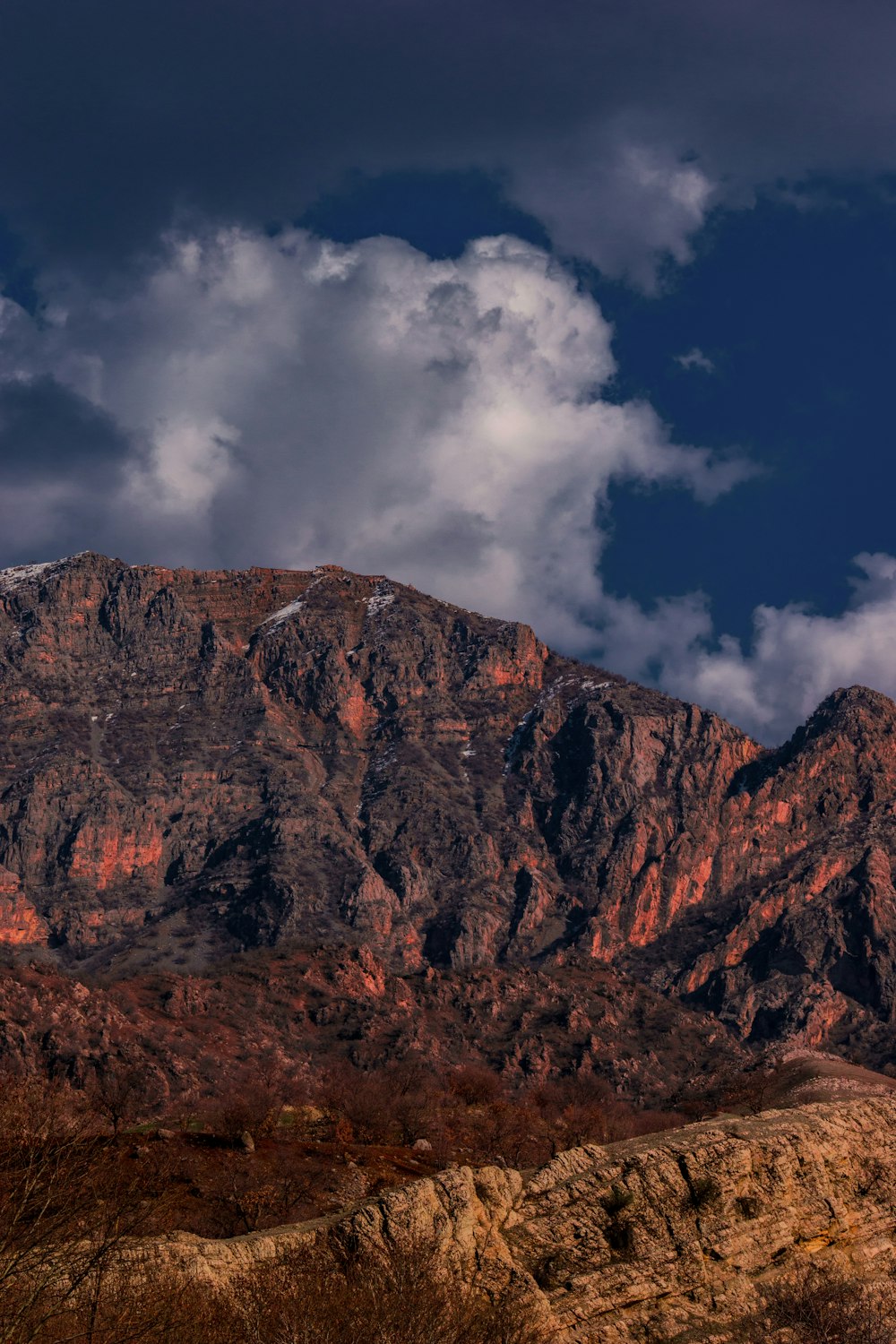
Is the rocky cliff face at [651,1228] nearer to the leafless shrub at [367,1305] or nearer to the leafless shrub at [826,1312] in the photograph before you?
the leafless shrub at [826,1312]

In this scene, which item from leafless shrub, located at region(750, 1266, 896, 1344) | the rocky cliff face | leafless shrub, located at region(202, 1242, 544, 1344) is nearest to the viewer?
leafless shrub, located at region(202, 1242, 544, 1344)

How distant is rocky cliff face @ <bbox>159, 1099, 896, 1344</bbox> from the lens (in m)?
46.7

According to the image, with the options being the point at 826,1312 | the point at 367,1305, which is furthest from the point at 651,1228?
the point at 367,1305

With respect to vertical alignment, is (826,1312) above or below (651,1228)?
below

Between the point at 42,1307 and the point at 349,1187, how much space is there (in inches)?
1367

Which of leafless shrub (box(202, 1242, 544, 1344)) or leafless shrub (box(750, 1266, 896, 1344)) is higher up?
leafless shrub (box(202, 1242, 544, 1344))

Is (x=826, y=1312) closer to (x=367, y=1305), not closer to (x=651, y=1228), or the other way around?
(x=651, y=1228)

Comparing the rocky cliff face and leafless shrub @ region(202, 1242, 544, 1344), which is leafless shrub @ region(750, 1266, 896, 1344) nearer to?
the rocky cliff face

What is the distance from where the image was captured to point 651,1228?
49.3 m

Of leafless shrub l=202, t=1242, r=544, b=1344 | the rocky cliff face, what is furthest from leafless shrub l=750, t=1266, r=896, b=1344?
leafless shrub l=202, t=1242, r=544, b=1344

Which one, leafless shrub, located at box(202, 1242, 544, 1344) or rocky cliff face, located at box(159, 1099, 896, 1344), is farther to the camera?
rocky cliff face, located at box(159, 1099, 896, 1344)

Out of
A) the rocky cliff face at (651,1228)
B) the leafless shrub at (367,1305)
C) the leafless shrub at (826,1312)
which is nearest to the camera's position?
the leafless shrub at (367,1305)

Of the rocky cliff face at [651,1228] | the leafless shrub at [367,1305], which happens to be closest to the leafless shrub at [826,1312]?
the rocky cliff face at [651,1228]

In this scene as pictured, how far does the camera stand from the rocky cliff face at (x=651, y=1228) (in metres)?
46.7
